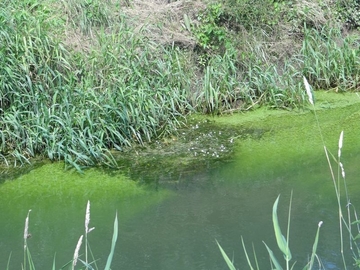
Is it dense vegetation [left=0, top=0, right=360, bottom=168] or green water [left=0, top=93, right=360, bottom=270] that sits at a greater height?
dense vegetation [left=0, top=0, right=360, bottom=168]

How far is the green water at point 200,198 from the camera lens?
4.12 m

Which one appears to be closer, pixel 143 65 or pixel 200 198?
pixel 200 198

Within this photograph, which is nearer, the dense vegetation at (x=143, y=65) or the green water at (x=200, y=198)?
the green water at (x=200, y=198)

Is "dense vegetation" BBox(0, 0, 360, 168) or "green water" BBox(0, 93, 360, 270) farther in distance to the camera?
"dense vegetation" BBox(0, 0, 360, 168)

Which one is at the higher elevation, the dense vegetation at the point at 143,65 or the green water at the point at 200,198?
the dense vegetation at the point at 143,65

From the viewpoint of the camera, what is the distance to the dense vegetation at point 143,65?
18.8 feet

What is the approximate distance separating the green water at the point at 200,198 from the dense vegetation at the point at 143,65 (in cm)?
30

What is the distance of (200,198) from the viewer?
16.0ft

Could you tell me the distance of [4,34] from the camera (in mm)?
5957

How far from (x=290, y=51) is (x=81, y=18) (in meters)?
2.24

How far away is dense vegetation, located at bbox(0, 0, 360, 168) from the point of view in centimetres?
573

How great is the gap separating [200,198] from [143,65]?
2.04 m

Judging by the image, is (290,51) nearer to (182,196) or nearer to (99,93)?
(99,93)

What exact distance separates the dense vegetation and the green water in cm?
30
